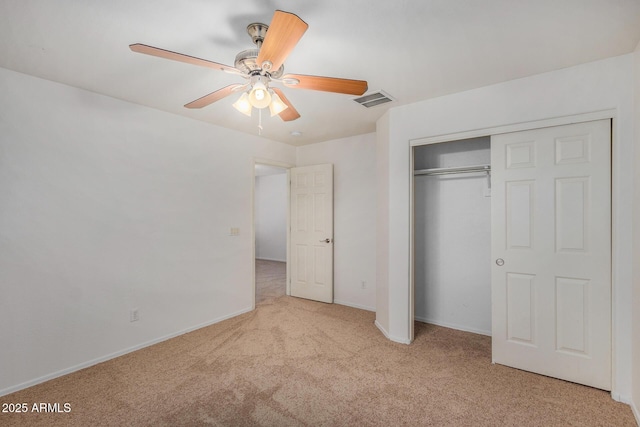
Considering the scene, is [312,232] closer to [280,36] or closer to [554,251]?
[554,251]

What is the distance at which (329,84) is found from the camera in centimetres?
177

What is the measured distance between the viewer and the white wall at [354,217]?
421 centimetres

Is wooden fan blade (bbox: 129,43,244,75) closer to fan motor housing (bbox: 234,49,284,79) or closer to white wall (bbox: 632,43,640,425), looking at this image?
fan motor housing (bbox: 234,49,284,79)

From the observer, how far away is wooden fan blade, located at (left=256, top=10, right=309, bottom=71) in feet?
4.08

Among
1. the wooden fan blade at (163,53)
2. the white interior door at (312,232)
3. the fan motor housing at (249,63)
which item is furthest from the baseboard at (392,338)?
the wooden fan blade at (163,53)

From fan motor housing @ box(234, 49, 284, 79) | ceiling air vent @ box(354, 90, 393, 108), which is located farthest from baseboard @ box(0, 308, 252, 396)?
ceiling air vent @ box(354, 90, 393, 108)

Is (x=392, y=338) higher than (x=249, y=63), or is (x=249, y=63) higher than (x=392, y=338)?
(x=249, y=63)

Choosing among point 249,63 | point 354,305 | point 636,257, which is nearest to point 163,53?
point 249,63

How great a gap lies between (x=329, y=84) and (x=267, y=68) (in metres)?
0.37

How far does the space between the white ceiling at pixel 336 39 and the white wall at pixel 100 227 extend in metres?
0.38

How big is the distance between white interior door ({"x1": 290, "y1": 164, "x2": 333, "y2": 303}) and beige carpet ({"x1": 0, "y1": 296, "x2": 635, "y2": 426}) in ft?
4.59

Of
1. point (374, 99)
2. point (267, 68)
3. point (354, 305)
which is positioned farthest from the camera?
point (354, 305)

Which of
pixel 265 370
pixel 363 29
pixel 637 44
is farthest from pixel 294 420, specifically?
pixel 637 44

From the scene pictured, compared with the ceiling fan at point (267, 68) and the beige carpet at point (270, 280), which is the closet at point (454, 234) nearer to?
the ceiling fan at point (267, 68)
